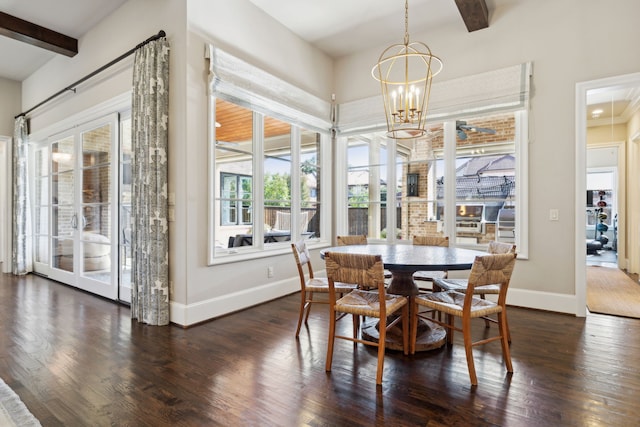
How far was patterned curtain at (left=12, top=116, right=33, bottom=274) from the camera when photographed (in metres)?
5.71

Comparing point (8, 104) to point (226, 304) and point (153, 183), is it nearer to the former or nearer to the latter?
point (153, 183)

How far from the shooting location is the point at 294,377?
89.3 inches

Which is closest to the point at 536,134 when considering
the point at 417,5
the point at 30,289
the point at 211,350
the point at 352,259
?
the point at 417,5

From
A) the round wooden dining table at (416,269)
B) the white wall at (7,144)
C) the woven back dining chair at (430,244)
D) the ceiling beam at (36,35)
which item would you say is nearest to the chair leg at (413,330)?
the round wooden dining table at (416,269)

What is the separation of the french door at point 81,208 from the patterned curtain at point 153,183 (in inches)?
37.4

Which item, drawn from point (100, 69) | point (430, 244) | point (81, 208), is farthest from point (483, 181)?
point (81, 208)

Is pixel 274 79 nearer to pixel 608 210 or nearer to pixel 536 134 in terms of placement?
pixel 536 134

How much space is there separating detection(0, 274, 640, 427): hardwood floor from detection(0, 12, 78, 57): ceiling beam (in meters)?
3.31

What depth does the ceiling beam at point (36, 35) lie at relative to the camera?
4059 millimetres

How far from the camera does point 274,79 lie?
162 inches

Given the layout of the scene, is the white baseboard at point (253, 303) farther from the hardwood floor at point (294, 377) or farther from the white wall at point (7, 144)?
the white wall at point (7, 144)

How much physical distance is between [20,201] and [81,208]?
194cm

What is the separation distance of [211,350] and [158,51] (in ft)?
9.03

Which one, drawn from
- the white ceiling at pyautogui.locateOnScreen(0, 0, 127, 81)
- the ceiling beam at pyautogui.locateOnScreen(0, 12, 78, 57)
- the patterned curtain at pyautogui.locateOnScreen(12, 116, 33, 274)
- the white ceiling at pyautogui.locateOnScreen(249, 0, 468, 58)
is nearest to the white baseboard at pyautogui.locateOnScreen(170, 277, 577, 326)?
the white ceiling at pyautogui.locateOnScreen(249, 0, 468, 58)
